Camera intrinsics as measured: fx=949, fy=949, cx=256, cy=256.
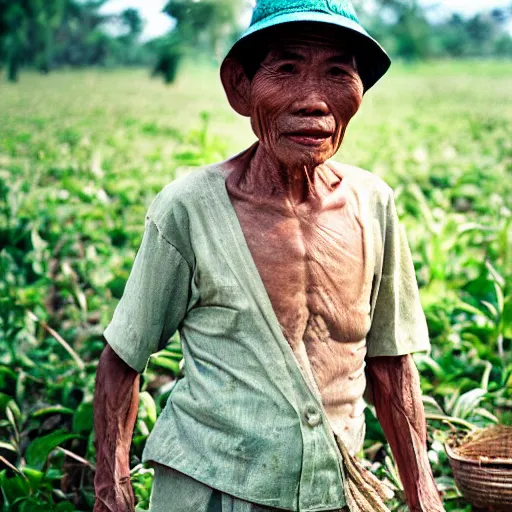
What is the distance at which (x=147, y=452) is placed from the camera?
1.92 metres

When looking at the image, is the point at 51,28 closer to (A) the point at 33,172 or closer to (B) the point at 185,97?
(A) the point at 33,172

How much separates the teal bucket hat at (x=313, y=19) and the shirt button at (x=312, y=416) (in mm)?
702

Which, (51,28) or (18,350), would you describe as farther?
(51,28)

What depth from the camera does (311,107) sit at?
1.79 m

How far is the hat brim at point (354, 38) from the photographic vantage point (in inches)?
68.6

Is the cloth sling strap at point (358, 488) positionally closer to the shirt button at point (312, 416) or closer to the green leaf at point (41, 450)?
the shirt button at point (312, 416)

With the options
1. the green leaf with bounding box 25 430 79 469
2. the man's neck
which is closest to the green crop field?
the green leaf with bounding box 25 430 79 469

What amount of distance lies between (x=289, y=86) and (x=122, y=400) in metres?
0.71

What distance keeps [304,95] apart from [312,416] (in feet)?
2.00

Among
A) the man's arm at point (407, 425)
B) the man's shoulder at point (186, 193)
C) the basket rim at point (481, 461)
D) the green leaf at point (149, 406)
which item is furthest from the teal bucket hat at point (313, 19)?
the green leaf at point (149, 406)

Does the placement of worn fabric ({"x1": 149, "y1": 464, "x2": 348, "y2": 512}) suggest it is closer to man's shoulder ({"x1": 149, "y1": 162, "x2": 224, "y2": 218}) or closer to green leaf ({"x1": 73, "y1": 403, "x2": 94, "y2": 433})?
man's shoulder ({"x1": 149, "y1": 162, "x2": 224, "y2": 218})

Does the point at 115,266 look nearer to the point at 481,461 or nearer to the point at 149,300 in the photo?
the point at 481,461

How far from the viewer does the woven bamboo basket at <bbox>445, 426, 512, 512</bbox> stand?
2500 millimetres

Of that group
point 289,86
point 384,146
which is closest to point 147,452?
point 289,86
